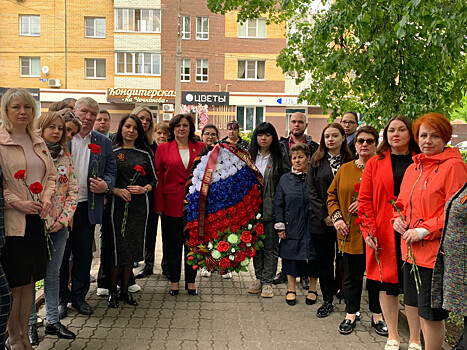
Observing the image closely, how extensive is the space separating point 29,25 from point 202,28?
12150 mm

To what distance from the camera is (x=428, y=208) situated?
11.1 ft

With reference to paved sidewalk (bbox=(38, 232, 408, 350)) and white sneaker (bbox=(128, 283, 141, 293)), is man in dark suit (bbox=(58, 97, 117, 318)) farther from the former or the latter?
white sneaker (bbox=(128, 283, 141, 293))

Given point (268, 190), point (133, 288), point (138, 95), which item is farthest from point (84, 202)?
point (138, 95)

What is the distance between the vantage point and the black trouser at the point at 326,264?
198 inches

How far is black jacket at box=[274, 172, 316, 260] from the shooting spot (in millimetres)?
5223

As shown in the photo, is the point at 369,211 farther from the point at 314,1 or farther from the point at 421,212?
the point at 314,1

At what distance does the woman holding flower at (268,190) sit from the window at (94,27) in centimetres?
2772

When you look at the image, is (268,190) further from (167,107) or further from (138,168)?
(167,107)

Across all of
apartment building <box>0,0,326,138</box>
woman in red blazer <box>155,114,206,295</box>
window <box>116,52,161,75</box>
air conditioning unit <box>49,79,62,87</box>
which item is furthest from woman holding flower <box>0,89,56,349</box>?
air conditioning unit <box>49,79,62,87</box>

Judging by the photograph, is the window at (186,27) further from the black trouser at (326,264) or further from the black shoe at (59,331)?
the black shoe at (59,331)

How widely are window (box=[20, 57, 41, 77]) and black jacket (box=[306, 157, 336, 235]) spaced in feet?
98.4

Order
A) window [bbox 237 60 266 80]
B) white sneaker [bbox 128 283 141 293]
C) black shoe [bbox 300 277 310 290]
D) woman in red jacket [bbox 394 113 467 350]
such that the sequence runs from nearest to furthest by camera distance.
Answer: woman in red jacket [bbox 394 113 467 350]
white sneaker [bbox 128 283 141 293]
black shoe [bbox 300 277 310 290]
window [bbox 237 60 266 80]

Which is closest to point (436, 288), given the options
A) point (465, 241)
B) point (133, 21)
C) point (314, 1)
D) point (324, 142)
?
point (465, 241)

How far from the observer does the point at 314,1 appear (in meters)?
8.10
